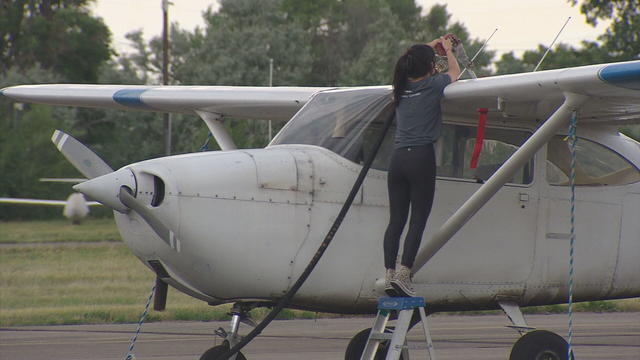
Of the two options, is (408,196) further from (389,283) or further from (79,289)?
(79,289)

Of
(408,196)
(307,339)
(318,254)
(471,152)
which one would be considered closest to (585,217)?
(471,152)

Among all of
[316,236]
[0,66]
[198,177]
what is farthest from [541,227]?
[0,66]

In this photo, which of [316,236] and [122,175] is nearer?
[122,175]

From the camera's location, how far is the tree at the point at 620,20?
118 feet

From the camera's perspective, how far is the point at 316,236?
6852 millimetres

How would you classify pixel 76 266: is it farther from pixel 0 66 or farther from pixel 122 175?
pixel 0 66

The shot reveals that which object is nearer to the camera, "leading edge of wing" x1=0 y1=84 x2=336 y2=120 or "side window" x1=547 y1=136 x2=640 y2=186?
"side window" x1=547 y1=136 x2=640 y2=186

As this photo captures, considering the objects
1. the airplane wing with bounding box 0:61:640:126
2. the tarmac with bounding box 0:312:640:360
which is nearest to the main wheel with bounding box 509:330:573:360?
the airplane wing with bounding box 0:61:640:126

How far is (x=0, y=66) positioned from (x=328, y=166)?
62.4 meters

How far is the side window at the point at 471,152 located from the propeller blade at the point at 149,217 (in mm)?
2137

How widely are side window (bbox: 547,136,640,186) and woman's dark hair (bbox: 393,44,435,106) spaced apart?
150 centimetres

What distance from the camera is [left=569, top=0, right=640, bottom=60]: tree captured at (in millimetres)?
35844

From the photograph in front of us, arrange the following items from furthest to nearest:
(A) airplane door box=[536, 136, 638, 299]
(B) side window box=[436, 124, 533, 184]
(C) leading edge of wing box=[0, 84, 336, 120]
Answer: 1. (C) leading edge of wing box=[0, 84, 336, 120]
2. (A) airplane door box=[536, 136, 638, 299]
3. (B) side window box=[436, 124, 533, 184]

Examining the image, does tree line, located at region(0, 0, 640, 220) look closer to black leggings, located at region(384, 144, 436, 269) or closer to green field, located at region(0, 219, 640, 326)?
green field, located at region(0, 219, 640, 326)
